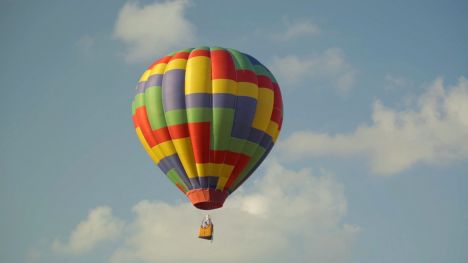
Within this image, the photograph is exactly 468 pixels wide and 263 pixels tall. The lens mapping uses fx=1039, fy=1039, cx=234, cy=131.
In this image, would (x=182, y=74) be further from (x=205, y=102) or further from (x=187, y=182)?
(x=187, y=182)

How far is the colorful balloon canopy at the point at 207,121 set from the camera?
A: 49.4m

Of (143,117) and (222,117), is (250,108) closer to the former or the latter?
(222,117)

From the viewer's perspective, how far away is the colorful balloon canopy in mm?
49406

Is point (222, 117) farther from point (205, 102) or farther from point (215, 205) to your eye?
point (215, 205)

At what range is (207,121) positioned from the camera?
162ft

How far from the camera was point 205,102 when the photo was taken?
162ft

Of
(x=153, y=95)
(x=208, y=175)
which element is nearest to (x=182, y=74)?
(x=153, y=95)

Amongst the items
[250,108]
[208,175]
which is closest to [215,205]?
[208,175]

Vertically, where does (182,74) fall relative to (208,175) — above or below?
above

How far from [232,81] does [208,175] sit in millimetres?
4649

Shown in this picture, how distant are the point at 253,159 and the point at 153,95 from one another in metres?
5.79

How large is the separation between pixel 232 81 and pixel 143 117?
482cm

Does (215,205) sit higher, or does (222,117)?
(222,117)

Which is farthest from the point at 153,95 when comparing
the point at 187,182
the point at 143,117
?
the point at 187,182
